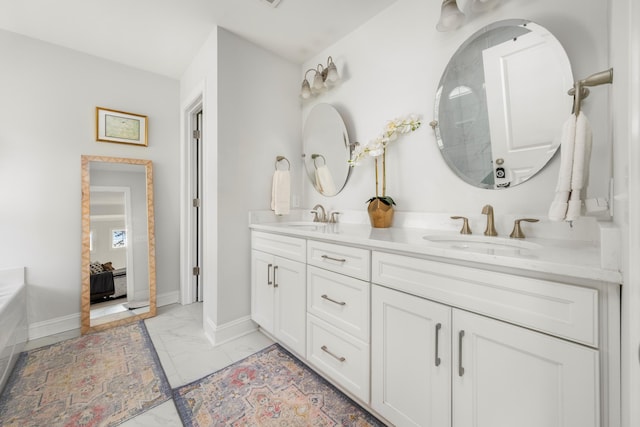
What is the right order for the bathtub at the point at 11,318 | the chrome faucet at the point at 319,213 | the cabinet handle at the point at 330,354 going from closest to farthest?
the cabinet handle at the point at 330,354
the bathtub at the point at 11,318
the chrome faucet at the point at 319,213

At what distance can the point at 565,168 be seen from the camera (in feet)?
2.98

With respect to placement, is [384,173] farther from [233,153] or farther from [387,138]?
[233,153]

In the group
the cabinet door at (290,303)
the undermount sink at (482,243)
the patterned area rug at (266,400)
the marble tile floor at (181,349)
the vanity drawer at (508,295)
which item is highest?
the undermount sink at (482,243)

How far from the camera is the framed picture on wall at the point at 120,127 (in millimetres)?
2234

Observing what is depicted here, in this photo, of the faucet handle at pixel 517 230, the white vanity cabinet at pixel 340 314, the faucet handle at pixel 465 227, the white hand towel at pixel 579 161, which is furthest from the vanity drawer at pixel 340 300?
the white hand towel at pixel 579 161

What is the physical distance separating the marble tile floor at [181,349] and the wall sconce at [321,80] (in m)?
2.07

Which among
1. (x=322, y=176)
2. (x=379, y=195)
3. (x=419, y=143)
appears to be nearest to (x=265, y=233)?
(x=322, y=176)

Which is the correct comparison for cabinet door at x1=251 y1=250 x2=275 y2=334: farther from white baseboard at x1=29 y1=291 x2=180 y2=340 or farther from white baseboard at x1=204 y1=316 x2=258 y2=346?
white baseboard at x1=29 y1=291 x2=180 y2=340

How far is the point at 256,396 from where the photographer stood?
138 cm

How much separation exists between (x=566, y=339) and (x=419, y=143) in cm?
119

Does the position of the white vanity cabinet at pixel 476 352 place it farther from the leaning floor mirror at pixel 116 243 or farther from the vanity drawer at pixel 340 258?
the leaning floor mirror at pixel 116 243

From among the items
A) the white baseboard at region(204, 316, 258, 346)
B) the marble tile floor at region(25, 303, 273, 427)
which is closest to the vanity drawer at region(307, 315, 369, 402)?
the marble tile floor at region(25, 303, 273, 427)

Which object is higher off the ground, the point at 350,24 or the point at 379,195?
the point at 350,24

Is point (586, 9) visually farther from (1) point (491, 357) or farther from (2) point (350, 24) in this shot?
(1) point (491, 357)
